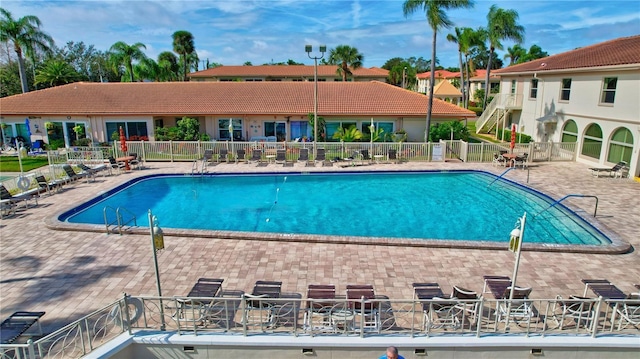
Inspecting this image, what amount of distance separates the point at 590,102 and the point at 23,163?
33.0 meters

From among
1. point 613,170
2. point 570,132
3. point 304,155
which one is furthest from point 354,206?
point 570,132

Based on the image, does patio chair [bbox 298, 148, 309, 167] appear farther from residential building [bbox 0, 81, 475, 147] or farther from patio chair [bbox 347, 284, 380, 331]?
patio chair [bbox 347, 284, 380, 331]

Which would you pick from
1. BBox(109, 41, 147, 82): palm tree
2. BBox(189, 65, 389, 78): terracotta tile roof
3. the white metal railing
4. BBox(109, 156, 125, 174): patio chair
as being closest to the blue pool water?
BBox(109, 156, 125, 174): patio chair

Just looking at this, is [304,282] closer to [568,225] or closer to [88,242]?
[88,242]

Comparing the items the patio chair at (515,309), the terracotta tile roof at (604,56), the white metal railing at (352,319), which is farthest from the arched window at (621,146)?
the patio chair at (515,309)

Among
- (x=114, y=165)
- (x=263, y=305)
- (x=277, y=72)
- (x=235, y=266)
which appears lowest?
(x=235, y=266)

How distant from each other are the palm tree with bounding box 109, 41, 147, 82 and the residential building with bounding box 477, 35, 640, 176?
1695 inches

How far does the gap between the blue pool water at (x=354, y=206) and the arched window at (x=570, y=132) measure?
7202mm

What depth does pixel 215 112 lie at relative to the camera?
28.0 metres

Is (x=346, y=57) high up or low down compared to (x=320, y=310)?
up

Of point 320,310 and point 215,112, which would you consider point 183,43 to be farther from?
point 320,310

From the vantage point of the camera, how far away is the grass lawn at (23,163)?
73.0 ft

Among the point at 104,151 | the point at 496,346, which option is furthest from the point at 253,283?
the point at 104,151

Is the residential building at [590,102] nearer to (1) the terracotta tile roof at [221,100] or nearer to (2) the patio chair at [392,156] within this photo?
(1) the terracotta tile roof at [221,100]
